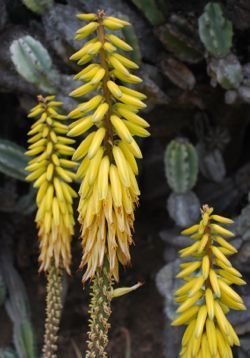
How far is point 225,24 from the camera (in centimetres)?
283

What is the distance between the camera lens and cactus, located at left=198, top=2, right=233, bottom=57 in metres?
2.79

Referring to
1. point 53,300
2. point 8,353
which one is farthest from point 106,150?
point 8,353

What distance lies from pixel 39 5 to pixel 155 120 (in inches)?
34.4

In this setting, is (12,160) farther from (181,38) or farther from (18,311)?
(181,38)

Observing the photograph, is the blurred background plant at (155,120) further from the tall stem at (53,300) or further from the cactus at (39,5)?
the tall stem at (53,300)

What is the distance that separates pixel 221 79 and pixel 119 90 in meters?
1.11

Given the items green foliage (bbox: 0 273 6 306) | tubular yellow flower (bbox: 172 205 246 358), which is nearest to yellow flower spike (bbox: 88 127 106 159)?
tubular yellow flower (bbox: 172 205 246 358)

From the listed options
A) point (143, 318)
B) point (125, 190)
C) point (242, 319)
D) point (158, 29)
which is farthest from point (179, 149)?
point (143, 318)

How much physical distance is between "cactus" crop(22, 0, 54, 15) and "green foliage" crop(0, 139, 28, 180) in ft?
2.06

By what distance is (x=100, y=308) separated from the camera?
212cm

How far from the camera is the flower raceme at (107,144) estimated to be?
1858mm

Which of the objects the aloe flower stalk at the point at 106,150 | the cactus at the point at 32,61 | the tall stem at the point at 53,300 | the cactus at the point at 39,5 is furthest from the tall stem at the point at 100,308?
the cactus at the point at 39,5

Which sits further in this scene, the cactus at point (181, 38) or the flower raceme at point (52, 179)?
the cactus at point (181, 38)

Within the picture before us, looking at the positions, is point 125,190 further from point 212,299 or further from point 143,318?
point 143,318
